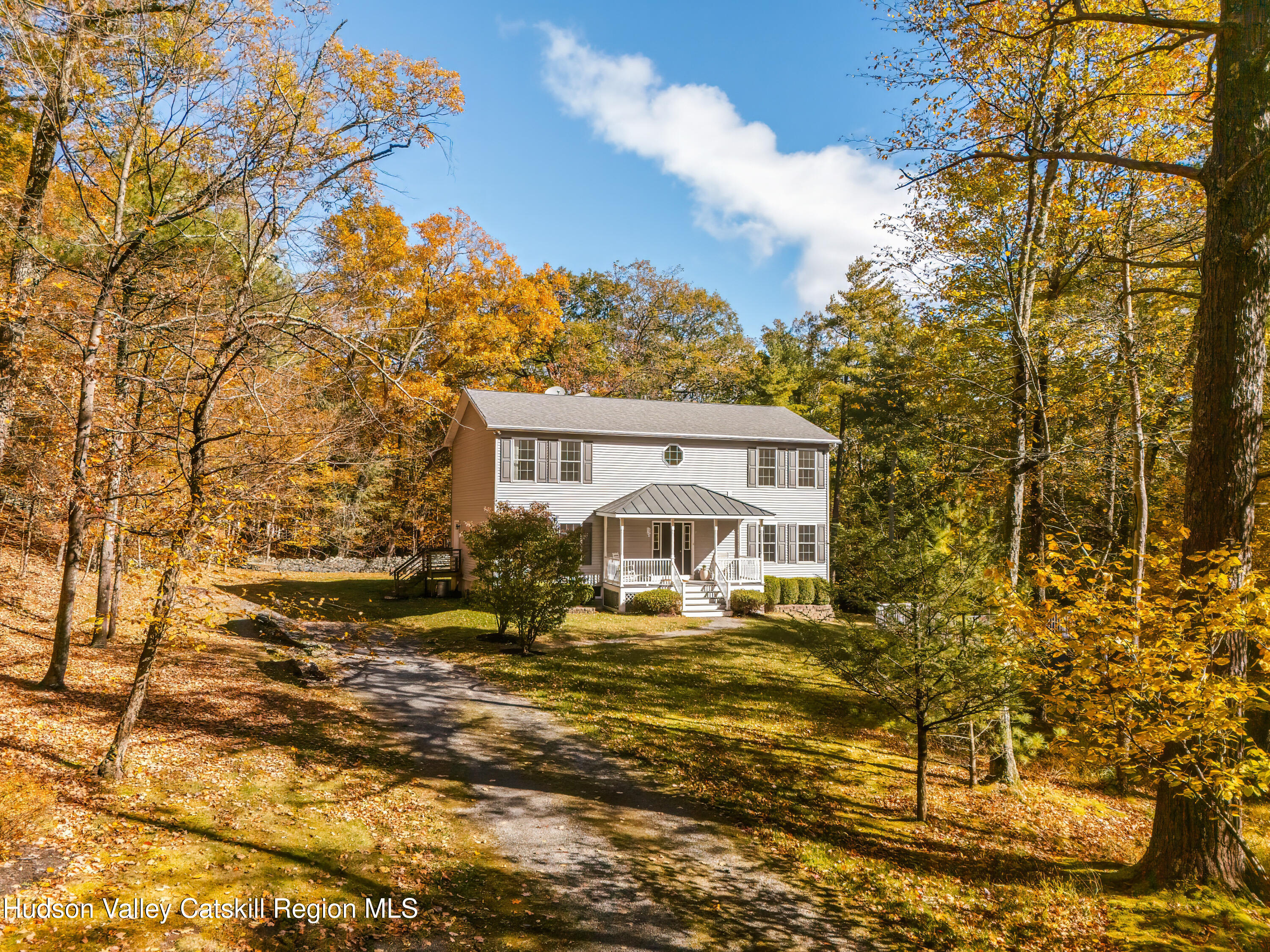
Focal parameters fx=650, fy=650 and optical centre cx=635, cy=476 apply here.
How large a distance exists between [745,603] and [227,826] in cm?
1785

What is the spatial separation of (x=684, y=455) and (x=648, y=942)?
19.6m

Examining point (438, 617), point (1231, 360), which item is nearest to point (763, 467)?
point (438, 617)

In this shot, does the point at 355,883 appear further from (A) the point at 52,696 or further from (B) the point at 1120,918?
(B) the point at 1120,918

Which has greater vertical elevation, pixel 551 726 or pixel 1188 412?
pixel 1188 412

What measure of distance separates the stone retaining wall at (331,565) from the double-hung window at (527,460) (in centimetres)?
1204

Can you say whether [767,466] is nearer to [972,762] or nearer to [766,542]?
[766,542]

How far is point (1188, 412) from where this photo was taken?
39.1ft

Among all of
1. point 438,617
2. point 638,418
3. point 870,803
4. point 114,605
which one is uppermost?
point 638,418

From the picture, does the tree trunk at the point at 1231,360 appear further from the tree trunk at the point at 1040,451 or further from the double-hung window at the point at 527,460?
the double-hung window at the point at 527,460

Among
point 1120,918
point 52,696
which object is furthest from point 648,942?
point 52,696

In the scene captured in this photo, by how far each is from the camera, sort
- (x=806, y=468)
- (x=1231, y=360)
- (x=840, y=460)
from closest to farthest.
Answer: (x=1231, y=360) < (x=806, y=468) < (x=840, y=460)

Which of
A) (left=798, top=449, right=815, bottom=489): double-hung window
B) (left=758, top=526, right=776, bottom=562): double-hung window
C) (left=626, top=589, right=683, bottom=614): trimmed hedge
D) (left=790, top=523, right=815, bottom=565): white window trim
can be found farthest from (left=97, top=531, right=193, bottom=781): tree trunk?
(left=798, top=449, right=815, bottom=489): double-hung window

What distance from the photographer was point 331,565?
29.7m

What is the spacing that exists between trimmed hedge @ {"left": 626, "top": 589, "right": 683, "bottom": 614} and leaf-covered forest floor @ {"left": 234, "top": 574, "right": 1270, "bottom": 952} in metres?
3.53
